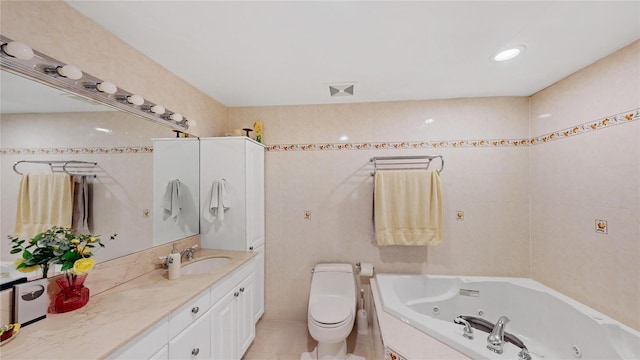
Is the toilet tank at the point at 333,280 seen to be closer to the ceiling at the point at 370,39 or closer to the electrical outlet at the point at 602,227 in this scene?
the ceiling at the point at 370,39

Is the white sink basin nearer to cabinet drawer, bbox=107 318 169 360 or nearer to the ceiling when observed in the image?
cabinet drawer, bbox=107 318 169 360

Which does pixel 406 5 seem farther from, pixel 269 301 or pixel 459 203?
pixel 269 301

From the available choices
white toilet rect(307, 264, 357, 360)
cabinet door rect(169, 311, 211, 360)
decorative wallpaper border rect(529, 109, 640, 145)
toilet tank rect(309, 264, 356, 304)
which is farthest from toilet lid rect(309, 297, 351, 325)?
decorative wallpaper border rect(529, 109, 640, 145)

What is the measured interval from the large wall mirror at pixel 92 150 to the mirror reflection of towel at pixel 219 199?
401 mm

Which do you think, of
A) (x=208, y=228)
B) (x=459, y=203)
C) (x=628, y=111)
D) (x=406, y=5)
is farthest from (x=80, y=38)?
(x=628, y=111)

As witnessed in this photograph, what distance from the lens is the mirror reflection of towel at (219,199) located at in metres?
2.02

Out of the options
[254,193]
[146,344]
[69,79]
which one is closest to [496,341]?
[146,344]

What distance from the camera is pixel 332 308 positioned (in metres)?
Result: 1.94

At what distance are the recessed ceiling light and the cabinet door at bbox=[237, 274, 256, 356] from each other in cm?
243

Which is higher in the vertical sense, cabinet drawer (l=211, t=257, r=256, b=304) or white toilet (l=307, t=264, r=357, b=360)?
cabinet drawer (l=211, t=257, r=256, b=304)

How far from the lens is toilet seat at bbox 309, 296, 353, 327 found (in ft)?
5.77

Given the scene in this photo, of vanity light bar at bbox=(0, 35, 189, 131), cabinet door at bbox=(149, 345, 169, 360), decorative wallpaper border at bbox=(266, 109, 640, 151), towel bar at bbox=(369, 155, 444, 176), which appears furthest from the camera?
towel bar at bbox=(369, 155, 444, 176)

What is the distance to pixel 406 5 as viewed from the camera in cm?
114

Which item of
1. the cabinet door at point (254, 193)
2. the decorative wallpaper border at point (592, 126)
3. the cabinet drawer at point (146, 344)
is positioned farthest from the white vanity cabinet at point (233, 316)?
the decorative wallpaper border at point (592, 126)
